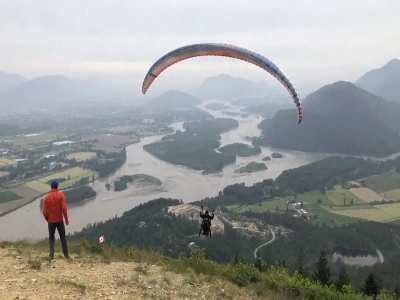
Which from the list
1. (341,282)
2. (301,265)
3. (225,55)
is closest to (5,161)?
(301,265)

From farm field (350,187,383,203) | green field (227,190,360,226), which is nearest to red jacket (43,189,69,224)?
green field (227,190,360,226)

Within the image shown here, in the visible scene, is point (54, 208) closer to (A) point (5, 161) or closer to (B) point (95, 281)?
(B) point (95, 281)

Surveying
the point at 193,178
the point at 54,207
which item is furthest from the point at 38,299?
the point at 193,178

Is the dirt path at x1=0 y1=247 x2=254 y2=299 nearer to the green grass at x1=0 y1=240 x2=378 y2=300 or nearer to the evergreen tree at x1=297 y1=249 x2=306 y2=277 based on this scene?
the green grass at x1=0 y1=240 x2=378 y2=300

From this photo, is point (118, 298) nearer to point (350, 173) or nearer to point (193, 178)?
point (193, 178)

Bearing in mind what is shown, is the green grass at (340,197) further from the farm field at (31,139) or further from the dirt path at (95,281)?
the farm field at (31,139)

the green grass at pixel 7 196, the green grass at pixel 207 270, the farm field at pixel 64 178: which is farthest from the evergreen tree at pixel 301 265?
the green grass at pixel 7 196
